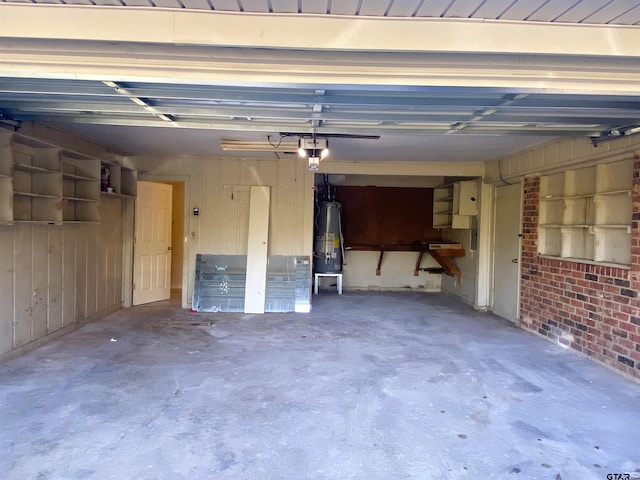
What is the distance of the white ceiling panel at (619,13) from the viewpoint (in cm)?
192

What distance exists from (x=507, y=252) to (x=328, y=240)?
323 cm

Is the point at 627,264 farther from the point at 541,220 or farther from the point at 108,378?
the point at 108,378

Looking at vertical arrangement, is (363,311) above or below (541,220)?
below

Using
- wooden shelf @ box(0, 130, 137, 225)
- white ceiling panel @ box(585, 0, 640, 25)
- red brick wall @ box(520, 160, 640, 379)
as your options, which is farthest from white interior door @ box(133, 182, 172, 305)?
white ceiling panel @ box(585, 0, 640, 25)

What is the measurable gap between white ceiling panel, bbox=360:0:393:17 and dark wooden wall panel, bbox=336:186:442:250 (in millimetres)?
6613

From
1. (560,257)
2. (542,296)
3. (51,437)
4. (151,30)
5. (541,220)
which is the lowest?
(51,437)

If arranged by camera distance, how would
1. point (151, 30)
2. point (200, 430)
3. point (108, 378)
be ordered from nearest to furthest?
point (151, 30) → point (200, 430) → point (108, 378)

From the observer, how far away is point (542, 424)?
290 centimetres

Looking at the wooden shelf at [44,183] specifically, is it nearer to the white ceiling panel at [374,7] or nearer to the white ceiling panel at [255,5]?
the white ceiling panel at [255,5]

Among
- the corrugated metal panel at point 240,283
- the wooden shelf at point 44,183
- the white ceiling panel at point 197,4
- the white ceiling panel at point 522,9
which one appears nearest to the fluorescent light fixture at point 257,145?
the wooden shelf at point 44,183

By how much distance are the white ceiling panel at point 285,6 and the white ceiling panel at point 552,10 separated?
45.4 inches

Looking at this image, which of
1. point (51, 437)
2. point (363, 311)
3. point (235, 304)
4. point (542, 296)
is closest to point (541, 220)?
point (542, 296)

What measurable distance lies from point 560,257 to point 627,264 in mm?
933

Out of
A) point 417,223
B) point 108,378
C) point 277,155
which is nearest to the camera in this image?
point 108,378
